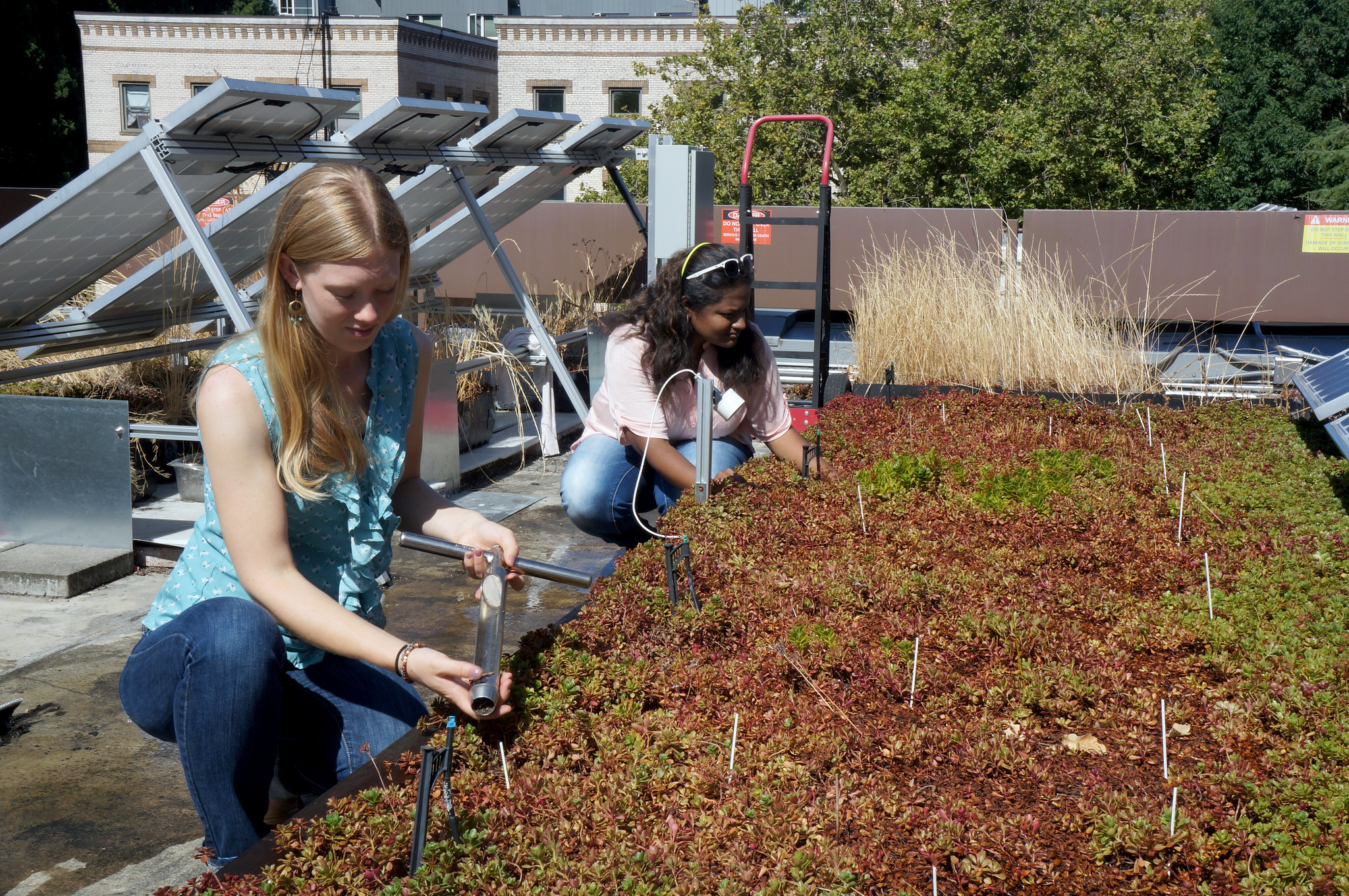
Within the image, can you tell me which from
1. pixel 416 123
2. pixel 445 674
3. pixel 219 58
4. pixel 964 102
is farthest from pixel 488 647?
pixel 219 58

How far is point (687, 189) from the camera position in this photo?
6.78 meters

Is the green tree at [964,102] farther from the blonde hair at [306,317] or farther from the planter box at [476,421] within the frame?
the blonde hair at [306,317]

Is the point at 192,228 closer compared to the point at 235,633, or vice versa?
the point at 235,633

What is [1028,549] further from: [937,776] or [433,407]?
[433,407]

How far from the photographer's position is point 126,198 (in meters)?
4.96

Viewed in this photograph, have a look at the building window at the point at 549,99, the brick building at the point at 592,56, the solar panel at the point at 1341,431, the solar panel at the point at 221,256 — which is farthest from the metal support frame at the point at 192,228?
the building window at the point at 549,99

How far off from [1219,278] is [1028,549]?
43.9 feet

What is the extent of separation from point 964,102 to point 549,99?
12955 mm

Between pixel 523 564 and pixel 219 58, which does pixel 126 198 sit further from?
pixel 219 58

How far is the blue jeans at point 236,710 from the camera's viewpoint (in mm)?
1899

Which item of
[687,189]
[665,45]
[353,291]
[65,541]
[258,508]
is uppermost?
[665,45]

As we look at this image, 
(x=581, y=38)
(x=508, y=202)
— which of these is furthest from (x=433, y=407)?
(x=581, y=38)

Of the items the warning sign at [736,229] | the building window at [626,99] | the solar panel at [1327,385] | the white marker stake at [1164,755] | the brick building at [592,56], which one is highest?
the brick building at [592,56]

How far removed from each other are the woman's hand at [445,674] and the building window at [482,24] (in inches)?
1386
